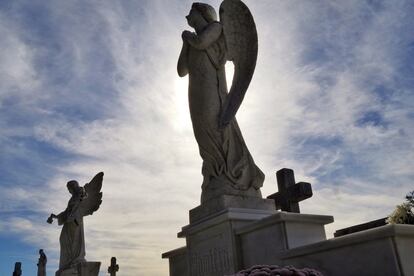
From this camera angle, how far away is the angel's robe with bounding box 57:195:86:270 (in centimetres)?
1195

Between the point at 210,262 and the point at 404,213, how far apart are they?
7.81 m

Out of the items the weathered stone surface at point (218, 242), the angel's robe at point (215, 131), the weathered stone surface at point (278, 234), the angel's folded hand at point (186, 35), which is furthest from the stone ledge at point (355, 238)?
the angel's folded hand at point (186, 35)

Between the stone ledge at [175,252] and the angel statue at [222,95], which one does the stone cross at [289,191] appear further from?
the angel statue at [222,95]

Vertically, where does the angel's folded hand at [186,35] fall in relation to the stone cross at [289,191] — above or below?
above

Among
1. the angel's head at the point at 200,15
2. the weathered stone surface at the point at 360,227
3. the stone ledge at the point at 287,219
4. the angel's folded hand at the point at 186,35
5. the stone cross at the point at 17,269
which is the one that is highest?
the angel's head at the point at 200,15

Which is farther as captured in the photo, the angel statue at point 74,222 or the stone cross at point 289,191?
the angel statue at point 74,222

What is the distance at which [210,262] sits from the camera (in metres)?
4.57

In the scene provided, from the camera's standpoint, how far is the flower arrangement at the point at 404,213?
10.1 m

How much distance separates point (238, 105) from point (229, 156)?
0.61m

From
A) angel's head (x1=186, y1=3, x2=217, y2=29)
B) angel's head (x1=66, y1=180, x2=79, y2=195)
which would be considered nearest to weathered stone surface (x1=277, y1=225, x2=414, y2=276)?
angel's head (x1=186, y1=3, x2=217, y2=29)

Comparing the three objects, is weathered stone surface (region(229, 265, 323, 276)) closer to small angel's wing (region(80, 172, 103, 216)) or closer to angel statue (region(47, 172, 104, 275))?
angel statue (region(47, 172, 104, 275))

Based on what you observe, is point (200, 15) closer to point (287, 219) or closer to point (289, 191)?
point (287, 219)

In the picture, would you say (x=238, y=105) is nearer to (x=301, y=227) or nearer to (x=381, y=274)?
(x=301, y=227)

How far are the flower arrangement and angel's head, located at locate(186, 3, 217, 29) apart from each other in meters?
6.85
